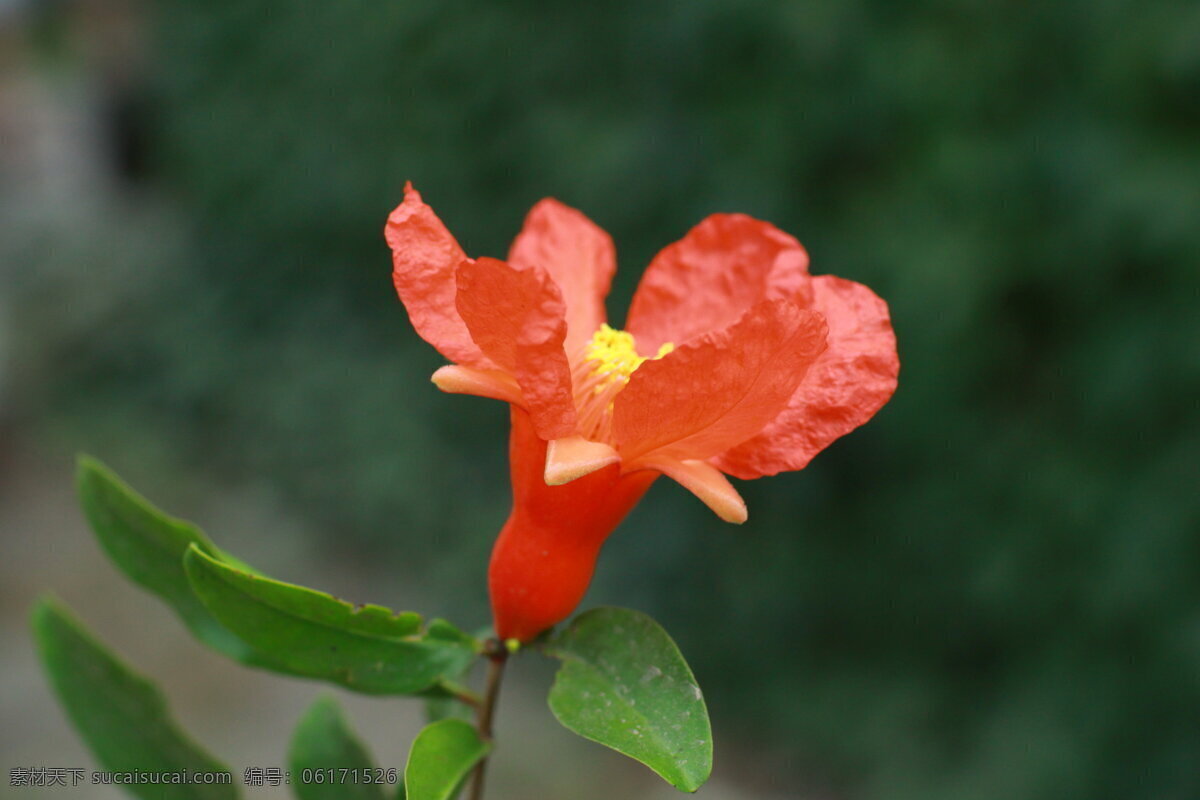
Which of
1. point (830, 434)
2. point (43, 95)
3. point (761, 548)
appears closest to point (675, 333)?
point (830, 434)

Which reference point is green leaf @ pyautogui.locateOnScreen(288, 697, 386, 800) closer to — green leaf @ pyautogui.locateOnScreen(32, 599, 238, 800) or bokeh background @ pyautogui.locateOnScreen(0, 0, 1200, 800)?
green leaf @ pyautogui.locateOnScreen(32, 599, 238, 800)

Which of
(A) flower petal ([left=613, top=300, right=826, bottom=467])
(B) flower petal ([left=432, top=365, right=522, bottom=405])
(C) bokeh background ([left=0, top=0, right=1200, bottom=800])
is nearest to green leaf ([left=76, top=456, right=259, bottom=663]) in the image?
(B) flower petal ([left=432, top=365, right=522, bottom=405])

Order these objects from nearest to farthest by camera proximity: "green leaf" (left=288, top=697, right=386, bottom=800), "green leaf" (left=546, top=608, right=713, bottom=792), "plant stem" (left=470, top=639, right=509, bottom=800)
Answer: "green leaf" (left=546, top=608, right=713, bottom=792), "plant stem" (left=470, top=639, right=509, bottom=800), "green leaf" (left=288, top=697, right=386, bottom=800)

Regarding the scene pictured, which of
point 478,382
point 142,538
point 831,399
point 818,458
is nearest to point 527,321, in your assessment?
point 478,382

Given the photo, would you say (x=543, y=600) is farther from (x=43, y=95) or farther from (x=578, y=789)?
(x=43, y=95)

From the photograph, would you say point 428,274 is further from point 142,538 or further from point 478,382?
point 142,538

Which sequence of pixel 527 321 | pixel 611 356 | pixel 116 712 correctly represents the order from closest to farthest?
pixel 527 321 < pixel 611 356 < pixel 116 712
